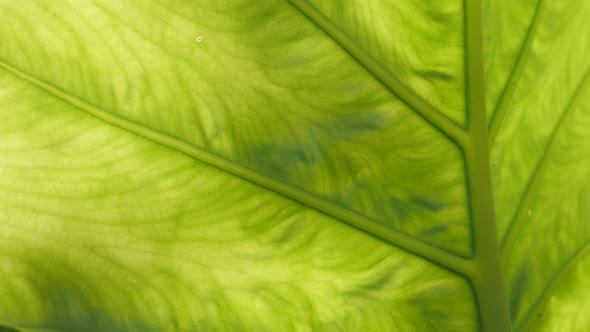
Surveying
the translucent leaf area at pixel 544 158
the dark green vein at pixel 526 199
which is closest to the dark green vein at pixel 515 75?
the translucent leaf area at pixel 544 158

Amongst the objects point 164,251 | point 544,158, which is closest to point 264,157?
point 164,251

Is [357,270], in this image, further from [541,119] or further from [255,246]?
[541,119]

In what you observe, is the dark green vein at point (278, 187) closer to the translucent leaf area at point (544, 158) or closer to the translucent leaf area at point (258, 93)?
the translucent leaf area at point (258, 93)

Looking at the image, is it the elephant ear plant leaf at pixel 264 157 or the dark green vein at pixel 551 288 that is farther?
the dark green vein at pixel 551 288

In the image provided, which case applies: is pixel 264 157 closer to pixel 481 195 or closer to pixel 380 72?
pixel 380 72

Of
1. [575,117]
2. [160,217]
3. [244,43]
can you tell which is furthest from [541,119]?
[160,217]

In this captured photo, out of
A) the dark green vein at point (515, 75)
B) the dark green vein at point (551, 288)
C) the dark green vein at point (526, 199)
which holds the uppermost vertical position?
the dark green vein at point (515, 75)

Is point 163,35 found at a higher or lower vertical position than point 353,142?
higher

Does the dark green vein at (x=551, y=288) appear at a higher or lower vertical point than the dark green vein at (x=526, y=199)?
lower
